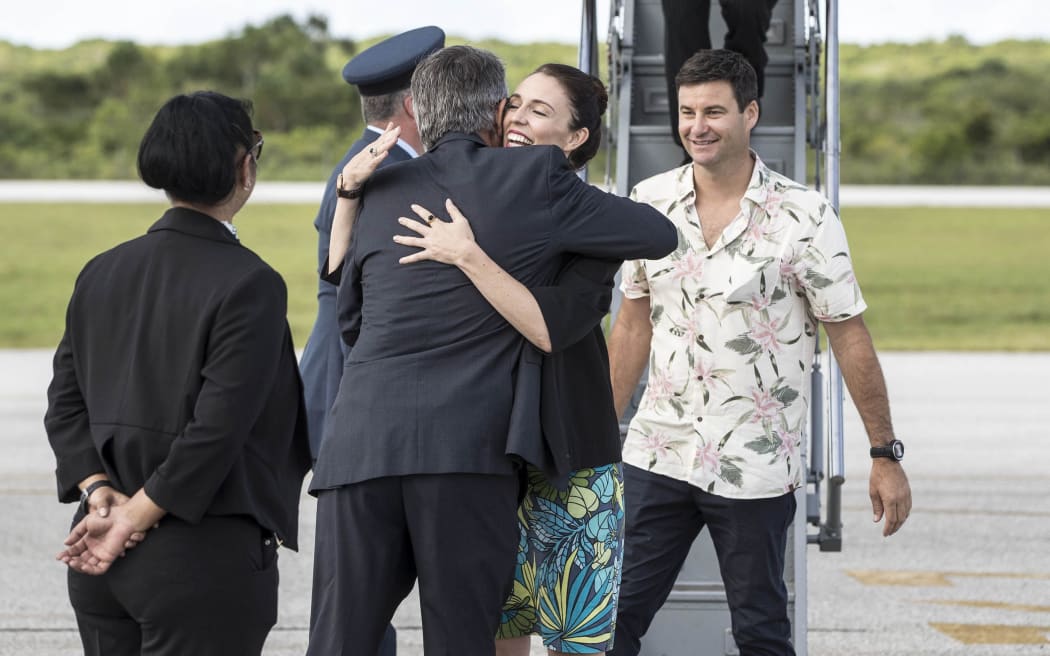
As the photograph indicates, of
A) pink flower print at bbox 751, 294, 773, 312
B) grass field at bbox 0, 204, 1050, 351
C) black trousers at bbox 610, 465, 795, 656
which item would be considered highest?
pink flower print at bbox 751, 294, 773, 312

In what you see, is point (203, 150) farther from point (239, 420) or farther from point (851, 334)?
point (851, 334)

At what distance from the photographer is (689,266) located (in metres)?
4.00

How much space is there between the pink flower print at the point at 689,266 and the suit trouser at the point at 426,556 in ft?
3.87

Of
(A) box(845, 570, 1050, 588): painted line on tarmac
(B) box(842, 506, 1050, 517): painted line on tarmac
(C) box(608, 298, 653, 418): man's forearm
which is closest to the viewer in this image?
(C) box(608, 298, 653, 418): man's forearm

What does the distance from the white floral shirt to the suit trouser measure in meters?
1.07

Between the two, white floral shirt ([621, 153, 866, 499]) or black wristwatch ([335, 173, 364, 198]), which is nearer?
black wristwatch ([335, 173, 364, 198])

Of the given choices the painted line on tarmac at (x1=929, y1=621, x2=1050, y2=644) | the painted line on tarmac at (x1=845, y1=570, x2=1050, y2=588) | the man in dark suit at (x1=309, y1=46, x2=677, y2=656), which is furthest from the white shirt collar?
the painted line on tarmac at (x1=845, y1=570, x2=1050, y2=588)

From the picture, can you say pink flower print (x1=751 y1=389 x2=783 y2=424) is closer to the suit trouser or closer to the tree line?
the suit trouser

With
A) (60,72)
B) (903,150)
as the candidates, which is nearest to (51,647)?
(903,150)

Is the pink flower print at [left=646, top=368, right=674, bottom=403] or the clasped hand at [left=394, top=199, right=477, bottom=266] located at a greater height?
the clasped hand at [left=394, top=199, right=477, bottom=266]

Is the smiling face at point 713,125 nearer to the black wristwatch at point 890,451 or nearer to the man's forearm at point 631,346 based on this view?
the man's forearm at point 631,346

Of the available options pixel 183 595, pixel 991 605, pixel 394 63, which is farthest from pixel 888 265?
pixel 183 595

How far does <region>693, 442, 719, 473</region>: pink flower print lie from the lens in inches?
155

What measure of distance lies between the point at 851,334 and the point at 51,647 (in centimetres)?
357
